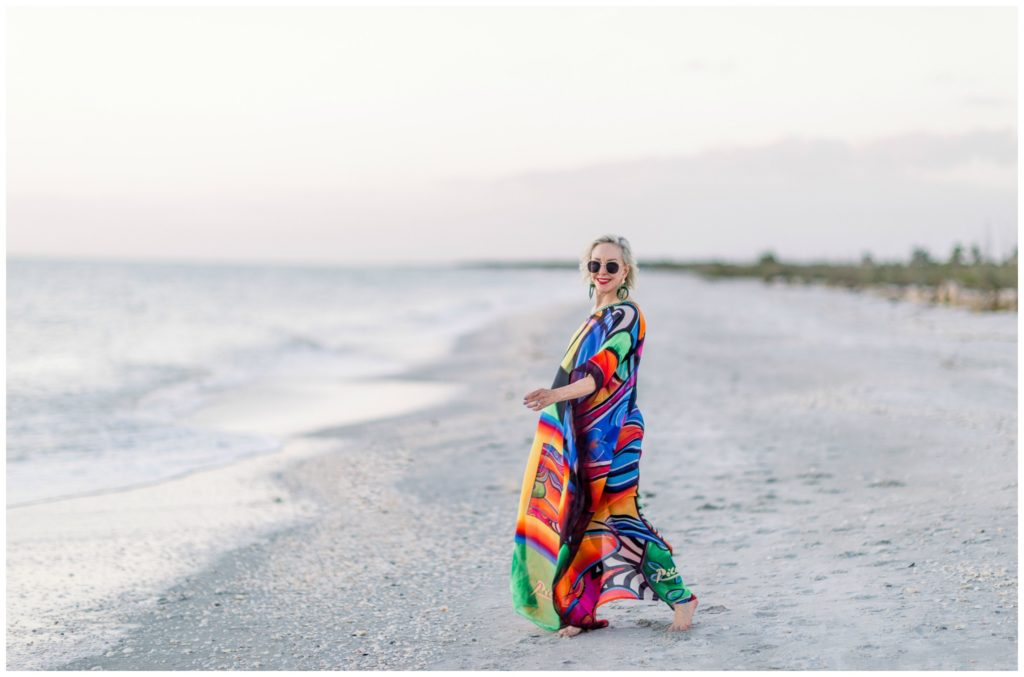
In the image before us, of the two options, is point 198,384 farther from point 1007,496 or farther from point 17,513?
point 1007,496

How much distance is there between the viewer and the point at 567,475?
161 inches

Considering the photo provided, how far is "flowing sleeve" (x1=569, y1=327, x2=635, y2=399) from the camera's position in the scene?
13.1 ft

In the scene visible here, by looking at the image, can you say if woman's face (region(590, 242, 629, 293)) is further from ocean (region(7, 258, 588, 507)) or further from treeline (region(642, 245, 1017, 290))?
treeline (region(642, 245, 1017, 290))

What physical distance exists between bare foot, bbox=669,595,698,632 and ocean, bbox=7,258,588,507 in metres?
5.29

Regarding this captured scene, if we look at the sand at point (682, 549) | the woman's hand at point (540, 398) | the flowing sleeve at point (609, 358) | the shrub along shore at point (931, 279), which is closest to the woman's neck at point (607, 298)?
the flowing sleeve at point (609, 358)

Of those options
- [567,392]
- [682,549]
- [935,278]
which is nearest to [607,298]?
[567,392]

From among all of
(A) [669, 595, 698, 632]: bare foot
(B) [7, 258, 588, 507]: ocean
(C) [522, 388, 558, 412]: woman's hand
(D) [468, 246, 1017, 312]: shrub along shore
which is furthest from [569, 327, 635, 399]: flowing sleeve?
(D) [468, 246, 1017, 312]: shrub along shore

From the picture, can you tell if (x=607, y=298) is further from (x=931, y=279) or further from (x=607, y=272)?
(x=931, y=279)

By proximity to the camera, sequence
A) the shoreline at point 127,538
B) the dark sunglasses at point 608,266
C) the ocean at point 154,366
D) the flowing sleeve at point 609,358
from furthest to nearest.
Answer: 1. the ocean at point 154,366
2. the shoreline at point 127,538
3. the dark sunglasses at point 608,266
4. the flowing sleeve at point 609,358

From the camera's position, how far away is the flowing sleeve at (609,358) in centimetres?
399

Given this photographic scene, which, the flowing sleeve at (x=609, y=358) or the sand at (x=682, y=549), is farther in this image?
the sand at (x=682, y=549)

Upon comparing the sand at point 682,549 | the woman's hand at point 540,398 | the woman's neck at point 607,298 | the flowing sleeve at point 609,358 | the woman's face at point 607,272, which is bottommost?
the sand at point 682,549

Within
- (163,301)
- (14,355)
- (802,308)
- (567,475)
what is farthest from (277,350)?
(163,301)

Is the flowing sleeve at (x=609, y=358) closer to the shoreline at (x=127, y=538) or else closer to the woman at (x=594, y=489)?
the woman at (x=594, y=489)
